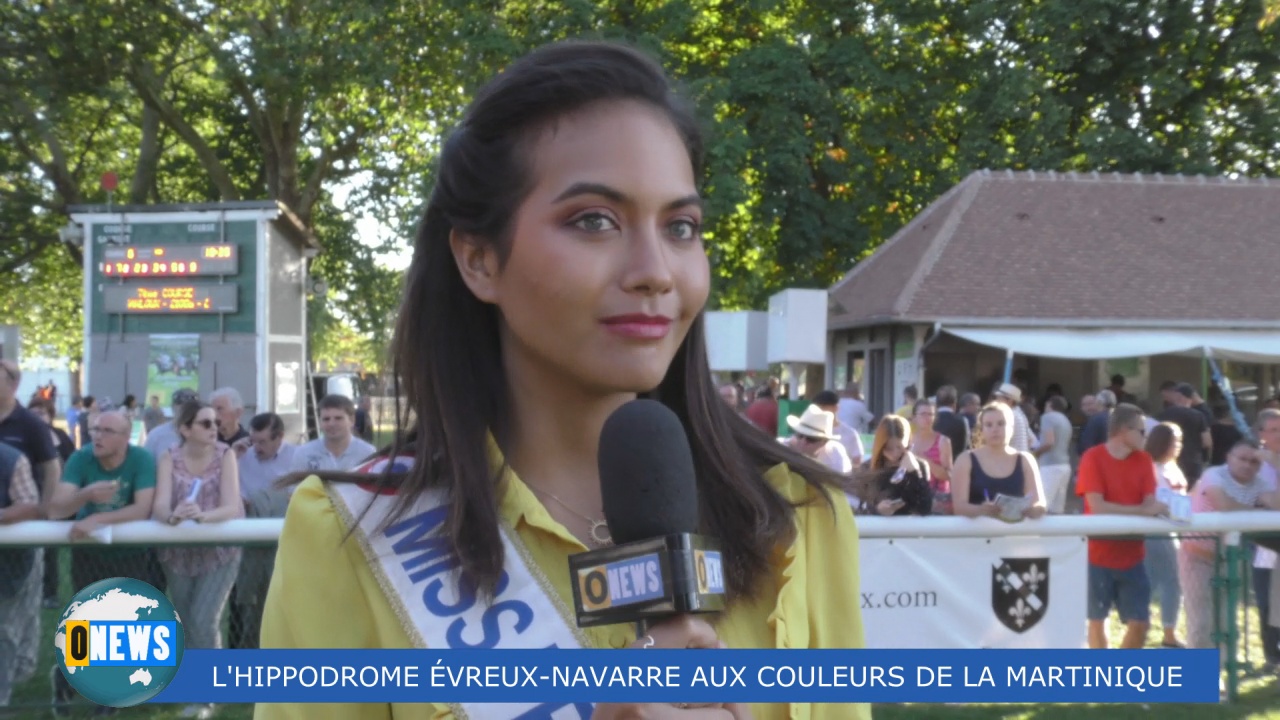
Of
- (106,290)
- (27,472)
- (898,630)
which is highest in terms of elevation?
(106,290)

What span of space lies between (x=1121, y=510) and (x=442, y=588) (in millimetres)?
6637

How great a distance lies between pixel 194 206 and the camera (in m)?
16.2

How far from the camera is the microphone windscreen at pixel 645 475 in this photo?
1.46 metres

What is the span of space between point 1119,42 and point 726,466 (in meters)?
23.1

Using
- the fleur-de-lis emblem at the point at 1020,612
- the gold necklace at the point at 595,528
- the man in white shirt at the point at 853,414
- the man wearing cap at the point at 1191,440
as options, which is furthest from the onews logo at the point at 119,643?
the man in white shirt at the point at 853,414

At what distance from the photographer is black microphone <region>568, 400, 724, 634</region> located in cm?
135

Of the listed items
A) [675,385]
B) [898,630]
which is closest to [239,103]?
[898,630]

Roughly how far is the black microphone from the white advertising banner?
4786 mm

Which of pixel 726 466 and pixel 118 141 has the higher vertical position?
pixel 118 141

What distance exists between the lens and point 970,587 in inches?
246

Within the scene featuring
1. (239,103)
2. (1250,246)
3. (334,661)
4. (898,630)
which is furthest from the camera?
(239,103)

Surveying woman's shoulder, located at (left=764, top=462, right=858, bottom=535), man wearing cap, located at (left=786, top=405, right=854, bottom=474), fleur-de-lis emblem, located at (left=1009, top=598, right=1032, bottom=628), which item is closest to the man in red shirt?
fleur-de-lis emblem, located at (left=1009, top=598, right=1032, bottom=628)

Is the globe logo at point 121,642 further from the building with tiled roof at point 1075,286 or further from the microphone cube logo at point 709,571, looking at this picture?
the building with tiled roof at point 1075,286

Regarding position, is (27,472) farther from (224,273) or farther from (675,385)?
(224,273)
